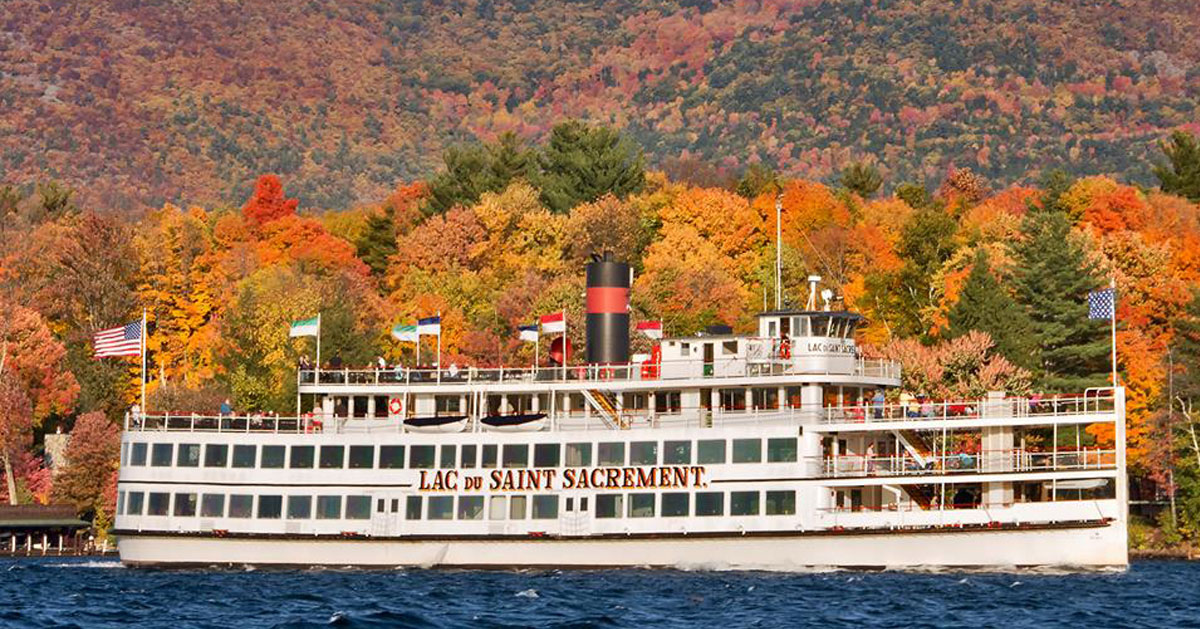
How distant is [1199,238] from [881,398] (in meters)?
49.2

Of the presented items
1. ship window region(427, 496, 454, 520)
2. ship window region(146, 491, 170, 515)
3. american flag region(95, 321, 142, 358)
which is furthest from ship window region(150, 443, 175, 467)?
ship window region(427, 496, 454, 520)

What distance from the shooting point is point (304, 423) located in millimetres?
69688

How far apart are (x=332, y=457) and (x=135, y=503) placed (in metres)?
6.55

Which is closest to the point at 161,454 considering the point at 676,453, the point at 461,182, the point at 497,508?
the point at 497,508

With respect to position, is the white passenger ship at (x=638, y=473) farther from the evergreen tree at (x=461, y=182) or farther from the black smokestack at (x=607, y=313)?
the evergreen tree at (x=461, y=182)

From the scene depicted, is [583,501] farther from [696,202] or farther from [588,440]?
[696,202]

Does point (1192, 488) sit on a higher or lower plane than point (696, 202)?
lower

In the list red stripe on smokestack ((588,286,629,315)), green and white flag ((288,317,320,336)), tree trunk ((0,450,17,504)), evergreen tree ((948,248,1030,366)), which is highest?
evergreen tree ((948,248,1030,366))

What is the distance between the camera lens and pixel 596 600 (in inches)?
2218

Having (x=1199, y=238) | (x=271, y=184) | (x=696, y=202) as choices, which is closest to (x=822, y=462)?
(x=1199, y=238)

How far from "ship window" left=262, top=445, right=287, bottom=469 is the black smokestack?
9.59m

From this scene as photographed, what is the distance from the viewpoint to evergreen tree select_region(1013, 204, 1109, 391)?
296ft

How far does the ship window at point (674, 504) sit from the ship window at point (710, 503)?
384 mm

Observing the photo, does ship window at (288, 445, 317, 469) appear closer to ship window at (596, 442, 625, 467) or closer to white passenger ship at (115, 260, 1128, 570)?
white passenger ship at (115, 260, 1128, 570)
